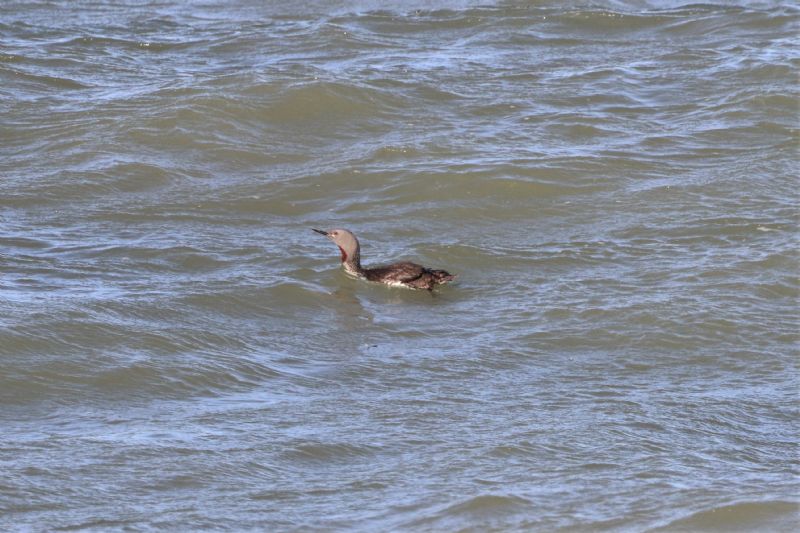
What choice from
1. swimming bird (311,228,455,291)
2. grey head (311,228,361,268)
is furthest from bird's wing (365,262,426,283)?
grey head (311,228,361,268)

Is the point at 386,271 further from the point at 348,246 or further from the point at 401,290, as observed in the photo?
the point at 348,246

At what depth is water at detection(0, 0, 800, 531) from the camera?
643 cm

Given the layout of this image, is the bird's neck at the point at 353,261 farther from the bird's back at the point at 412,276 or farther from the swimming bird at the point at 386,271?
the bird's back at the point at 412,276

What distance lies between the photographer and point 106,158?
12945 millimetres

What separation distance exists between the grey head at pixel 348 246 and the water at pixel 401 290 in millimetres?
185

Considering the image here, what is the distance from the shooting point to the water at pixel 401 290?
21.1 ft

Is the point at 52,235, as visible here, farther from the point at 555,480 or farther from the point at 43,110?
the point at 555,480

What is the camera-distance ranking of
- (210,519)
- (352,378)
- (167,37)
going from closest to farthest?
1. (210,519)
2. (352,378)
3. (167,37)

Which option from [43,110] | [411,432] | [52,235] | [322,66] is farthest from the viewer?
[322,66]

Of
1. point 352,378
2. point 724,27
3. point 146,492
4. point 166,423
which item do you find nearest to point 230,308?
point 352,378

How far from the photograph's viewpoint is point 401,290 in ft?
32.9

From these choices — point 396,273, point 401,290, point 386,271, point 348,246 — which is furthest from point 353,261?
point 401,290

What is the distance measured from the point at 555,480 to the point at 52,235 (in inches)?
230

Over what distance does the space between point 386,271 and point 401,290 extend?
0.29 m
